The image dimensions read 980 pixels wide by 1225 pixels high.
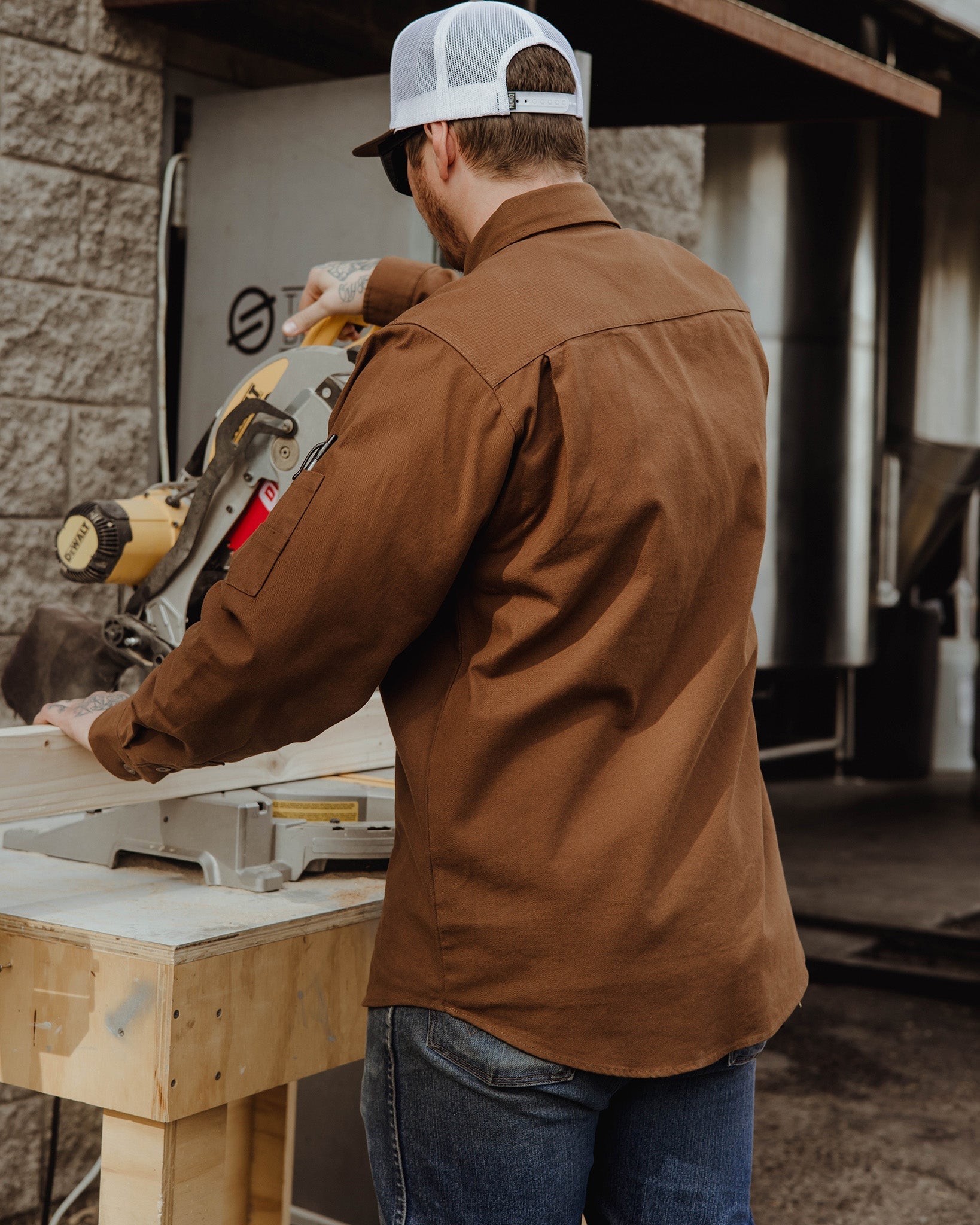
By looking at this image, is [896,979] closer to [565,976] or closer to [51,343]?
[51,343]

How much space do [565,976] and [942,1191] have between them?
265 cm

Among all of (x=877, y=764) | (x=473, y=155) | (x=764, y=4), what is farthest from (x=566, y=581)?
(x=877, y=764)

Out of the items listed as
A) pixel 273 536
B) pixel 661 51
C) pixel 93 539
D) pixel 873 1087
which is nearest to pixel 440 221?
pixel 273 536

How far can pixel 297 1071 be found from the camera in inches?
70.9

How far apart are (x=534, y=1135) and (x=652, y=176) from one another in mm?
3458

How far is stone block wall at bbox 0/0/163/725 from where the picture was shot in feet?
9.58

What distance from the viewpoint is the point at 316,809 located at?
2.06m

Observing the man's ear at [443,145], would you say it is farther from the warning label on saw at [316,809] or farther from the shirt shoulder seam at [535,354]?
the warning label on saw at [316,809]

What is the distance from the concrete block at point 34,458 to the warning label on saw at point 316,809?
1.23 m

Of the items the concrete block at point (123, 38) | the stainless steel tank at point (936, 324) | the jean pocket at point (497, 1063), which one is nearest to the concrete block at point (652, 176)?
the concrete block at point (123, 38)

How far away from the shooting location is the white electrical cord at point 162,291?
3.18m

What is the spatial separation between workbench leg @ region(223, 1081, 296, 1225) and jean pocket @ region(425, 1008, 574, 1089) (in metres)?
0.81

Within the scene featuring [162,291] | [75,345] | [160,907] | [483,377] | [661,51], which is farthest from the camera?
[661,51]

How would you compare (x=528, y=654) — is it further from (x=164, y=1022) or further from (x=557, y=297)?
(x=164, y=1022)
